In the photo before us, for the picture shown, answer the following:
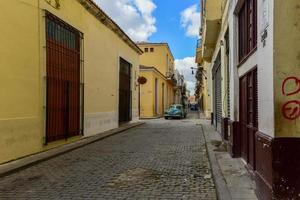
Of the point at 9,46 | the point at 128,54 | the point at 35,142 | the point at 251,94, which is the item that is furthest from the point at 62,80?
the point at 128,54

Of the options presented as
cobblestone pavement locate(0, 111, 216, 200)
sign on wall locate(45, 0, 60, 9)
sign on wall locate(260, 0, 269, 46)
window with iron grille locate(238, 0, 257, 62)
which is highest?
sign on wall locate(45, 0, 60, 9)

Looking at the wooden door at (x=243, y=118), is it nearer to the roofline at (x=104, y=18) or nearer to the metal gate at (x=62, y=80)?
the metal gate at (x=62, y=80)

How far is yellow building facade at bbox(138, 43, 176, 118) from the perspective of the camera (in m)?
45.9

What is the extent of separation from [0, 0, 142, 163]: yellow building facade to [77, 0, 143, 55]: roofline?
0.05 metres

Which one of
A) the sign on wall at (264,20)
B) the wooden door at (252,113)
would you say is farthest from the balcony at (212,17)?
the sign on wall at (264,20)

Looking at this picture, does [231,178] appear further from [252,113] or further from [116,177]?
[116,177]

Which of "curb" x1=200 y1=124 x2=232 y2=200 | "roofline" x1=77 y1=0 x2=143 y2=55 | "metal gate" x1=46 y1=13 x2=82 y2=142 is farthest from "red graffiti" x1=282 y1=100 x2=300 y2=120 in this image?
"roofline" x1=77 y1=0 x2=143 y2=55

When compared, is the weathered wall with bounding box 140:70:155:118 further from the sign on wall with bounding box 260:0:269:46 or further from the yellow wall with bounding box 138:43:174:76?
the sign on wall with bounding box 260:0:269:46

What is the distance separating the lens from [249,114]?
31.1 ft

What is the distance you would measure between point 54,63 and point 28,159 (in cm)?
393

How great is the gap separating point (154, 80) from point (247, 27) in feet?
123

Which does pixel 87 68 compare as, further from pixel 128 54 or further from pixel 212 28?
pixel 128 54

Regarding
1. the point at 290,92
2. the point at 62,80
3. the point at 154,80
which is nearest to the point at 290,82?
the point at 290,92

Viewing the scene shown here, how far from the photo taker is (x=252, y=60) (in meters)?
8.64
